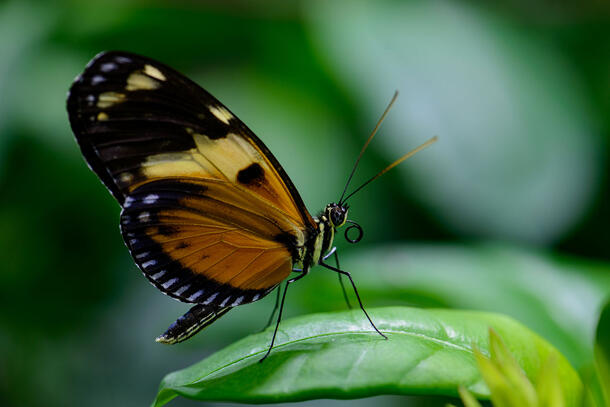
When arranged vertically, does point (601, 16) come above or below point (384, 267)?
above

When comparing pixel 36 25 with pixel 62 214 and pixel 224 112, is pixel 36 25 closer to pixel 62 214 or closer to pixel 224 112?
pixel 62 214

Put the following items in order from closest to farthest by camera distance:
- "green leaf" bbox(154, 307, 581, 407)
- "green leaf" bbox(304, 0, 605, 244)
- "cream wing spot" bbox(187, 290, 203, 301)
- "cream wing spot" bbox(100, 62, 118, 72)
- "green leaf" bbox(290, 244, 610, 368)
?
"green leaf" bbox(154, 307, 581, 407) → "cream wing spot" bbox(100, 62, 118, 72) → "cream wing spot" bbox(187, 290, 203, 301) → "green leaf" bbox(290, 244, 610, 368) → "green leaf" bbox(304, 0, 605, 244)

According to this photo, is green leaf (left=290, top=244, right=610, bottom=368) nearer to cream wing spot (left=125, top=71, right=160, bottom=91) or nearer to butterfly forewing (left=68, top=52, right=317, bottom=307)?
butterfly forewing (left=68, top=52, right=317, bottom=307)

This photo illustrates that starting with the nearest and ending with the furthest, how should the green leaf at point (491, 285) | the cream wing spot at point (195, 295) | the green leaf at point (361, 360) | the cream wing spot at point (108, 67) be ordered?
the green leaf at point (361, 360), the cream wing spot at point (108, 67), the cream wing spot at point (195, 295), the green leaf at point (491, 285)

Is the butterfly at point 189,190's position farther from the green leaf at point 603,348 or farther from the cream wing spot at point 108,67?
the green leaf at point 603,348

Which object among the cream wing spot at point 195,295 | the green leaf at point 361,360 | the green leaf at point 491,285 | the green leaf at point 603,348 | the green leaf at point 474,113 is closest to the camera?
the green leaf at point 361,360

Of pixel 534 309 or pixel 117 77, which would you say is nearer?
pixel 117 77

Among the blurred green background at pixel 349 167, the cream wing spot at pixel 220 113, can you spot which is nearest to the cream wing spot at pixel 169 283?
the cream wing spot at pixel 220 113

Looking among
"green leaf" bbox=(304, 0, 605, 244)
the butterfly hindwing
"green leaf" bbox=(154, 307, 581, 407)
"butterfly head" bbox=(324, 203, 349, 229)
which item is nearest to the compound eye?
"butterfly head" bbox=(324, 203, 349, 229)

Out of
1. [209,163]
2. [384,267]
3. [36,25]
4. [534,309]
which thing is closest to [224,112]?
[209,163]
